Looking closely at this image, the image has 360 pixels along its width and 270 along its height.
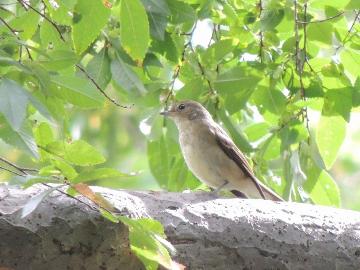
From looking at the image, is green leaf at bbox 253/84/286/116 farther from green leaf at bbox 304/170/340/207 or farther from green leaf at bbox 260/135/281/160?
green leaf at bbox 304/170/340/207

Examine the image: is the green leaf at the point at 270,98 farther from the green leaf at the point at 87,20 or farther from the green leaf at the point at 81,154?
the green leaf at the point at 81,154

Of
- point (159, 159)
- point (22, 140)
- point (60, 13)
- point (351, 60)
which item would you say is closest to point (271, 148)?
point (159, 159)

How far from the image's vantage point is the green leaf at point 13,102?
2613 millimetres

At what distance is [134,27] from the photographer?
3266 millimetres

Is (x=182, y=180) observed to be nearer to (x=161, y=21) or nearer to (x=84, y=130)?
(x=161, y=21)

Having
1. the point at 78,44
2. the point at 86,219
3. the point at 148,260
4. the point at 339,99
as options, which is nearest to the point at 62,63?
the point at 78,44

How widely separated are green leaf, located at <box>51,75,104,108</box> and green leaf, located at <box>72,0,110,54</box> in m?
0.19

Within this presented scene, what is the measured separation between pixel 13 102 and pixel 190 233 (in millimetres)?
1159

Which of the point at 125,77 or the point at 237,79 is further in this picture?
the point at 237,79

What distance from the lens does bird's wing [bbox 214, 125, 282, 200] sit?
538 cm

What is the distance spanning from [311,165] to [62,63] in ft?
6.44

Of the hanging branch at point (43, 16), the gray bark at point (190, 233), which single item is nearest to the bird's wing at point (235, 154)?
the gray bark at point (190, 233)

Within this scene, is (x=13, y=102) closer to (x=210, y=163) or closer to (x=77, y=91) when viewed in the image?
(x=77, y=91)

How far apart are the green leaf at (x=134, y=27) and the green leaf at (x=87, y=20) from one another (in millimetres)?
72
